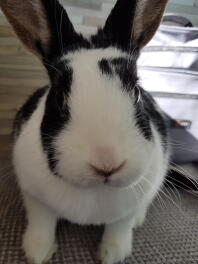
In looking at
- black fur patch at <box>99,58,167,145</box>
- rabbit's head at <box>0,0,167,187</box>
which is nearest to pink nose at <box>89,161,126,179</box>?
rabbit's head at <box>0,0,167,187</box>

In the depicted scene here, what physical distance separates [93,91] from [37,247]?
416 mm

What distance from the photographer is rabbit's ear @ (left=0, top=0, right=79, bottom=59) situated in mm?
852

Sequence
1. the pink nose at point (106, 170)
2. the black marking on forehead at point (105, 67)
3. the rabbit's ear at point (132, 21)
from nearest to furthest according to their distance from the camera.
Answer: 1. the pink nose at point (106, 170)
2. the black marking on forehead at point (105, 67)
3. the rabbit's ear at point (132, 21)

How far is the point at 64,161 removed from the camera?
27.8 inches

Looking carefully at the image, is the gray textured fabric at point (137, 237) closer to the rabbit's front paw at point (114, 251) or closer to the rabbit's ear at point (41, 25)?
the rabbit's front paw at point (114, 251)

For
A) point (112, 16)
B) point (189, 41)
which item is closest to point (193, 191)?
point (189, 41)

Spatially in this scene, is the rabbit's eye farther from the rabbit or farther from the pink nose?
the pink nose

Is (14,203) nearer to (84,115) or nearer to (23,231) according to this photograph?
(23,231)

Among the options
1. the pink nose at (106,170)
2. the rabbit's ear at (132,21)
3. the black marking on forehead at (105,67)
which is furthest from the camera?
the rabbit's ear at (132,21)

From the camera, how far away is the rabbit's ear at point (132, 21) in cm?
88

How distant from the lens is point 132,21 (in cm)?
90

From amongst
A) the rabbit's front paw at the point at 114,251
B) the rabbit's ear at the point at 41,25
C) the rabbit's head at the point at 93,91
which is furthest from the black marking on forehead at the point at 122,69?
the rabbit's front paw at the point at 114,251

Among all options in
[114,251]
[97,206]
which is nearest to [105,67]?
[97,206]

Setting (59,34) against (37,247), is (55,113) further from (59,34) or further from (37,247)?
(37,247)
